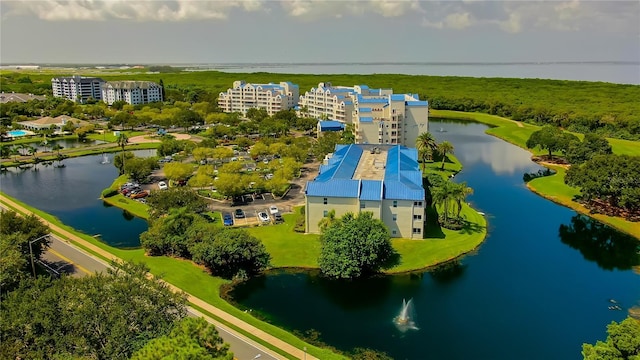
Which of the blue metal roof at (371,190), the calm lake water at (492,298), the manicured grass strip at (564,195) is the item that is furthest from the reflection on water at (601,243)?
the blue metal roof at (371,190)

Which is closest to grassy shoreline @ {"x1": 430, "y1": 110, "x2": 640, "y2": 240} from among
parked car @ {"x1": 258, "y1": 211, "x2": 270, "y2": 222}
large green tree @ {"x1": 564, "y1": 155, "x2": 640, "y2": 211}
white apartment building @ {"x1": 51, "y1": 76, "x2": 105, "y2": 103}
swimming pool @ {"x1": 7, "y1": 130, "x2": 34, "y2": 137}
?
large green tree @ {"x1": 564, "y1": 155, "x2": 640, "y2": 211}

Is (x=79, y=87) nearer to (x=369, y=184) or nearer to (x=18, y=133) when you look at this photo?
(x=18, y=133)

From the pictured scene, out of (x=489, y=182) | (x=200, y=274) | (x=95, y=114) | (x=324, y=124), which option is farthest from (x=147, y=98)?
(x=200, y=274)

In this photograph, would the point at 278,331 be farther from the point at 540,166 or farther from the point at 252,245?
the point at 540,166

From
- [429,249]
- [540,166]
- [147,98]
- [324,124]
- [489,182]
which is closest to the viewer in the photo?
[429,249]

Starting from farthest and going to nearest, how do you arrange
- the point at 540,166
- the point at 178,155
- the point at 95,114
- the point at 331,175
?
1. the point at 95,114
2. the point at 540,166
3. the point at 178,155
4. the point at 331,175

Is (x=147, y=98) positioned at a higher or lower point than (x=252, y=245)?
higher

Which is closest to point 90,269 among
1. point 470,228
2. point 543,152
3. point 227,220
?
point 227,220
